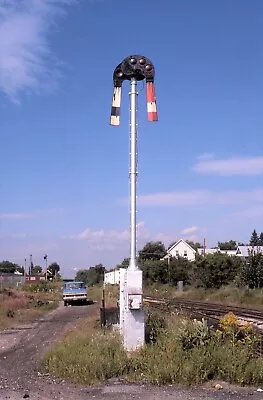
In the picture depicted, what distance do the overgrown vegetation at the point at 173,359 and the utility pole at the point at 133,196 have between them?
1.22 ft

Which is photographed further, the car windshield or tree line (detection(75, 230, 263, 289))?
tree line (detection(75, 230, 263, 289))

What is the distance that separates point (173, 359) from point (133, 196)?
3538mm

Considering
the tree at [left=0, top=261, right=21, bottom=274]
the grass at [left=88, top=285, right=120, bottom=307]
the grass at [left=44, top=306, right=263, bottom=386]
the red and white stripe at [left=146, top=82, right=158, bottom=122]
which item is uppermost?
the tree at [left=0, top=261, right=21, bottom=274]

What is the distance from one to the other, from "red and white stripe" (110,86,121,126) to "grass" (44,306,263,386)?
465cm

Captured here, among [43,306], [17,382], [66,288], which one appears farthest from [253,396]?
[66,288]

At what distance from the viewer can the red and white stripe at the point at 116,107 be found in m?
12.2

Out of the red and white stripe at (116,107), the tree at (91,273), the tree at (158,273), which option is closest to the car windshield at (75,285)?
the tree at (158,273)

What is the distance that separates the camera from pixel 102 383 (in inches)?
360

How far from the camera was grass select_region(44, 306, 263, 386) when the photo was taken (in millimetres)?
9102

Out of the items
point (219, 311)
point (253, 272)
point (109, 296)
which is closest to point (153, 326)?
point (219, 311)

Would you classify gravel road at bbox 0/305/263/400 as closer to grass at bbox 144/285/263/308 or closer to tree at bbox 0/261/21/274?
grass at bbox 144/285/263/308

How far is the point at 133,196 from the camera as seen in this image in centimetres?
1138

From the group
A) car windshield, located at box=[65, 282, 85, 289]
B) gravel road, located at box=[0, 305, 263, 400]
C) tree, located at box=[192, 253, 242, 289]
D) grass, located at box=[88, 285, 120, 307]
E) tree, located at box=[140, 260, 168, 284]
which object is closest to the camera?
gravel road, located at box=[0, 305, 263, 400]

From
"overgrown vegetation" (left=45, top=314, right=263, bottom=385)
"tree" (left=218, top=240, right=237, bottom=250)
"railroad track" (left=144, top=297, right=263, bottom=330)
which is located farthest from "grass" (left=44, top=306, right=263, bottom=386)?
Result: "tree" (left=218, top=240, right=237, bottom=250)
